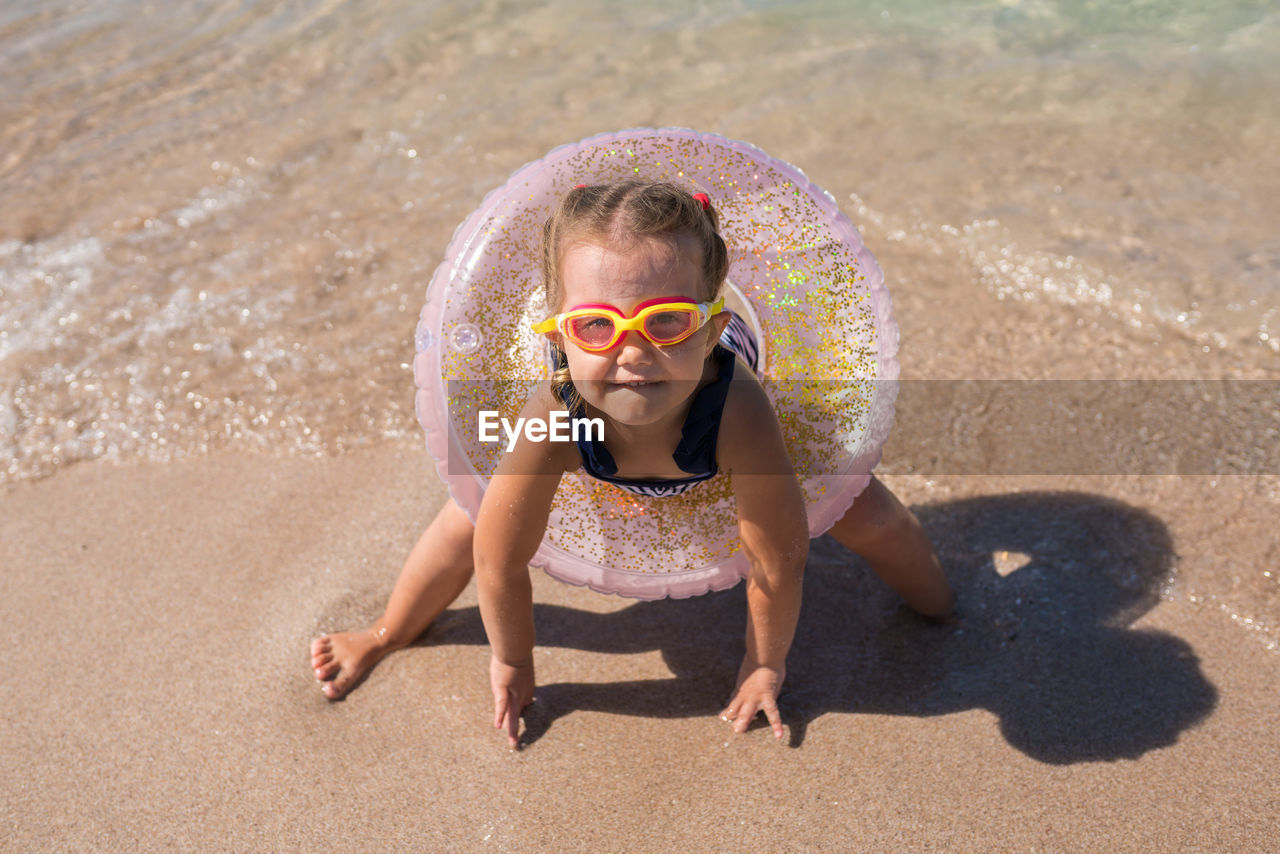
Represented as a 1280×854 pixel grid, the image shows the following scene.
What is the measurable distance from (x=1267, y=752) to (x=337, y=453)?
285 centimetres

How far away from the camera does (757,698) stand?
2.55m

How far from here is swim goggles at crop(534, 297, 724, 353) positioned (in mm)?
1975

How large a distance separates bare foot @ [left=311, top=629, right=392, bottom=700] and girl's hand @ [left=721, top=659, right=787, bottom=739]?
99cm

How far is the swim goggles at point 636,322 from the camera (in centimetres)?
197

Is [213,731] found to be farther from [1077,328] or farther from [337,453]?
[1077,328]

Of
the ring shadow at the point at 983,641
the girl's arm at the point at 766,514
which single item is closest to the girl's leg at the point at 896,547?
the ring shadow at the point at 983,641

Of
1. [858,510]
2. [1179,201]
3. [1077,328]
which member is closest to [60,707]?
[858,510]

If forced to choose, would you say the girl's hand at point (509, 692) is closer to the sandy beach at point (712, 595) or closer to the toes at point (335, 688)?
the sandy beach at point (712, 595)

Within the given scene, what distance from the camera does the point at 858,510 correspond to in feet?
8.52

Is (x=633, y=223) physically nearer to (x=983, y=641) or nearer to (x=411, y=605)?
(x=411, y=605)

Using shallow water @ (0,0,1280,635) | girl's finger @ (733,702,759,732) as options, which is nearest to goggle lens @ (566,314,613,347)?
girl's finger @ (733,702,759,732)

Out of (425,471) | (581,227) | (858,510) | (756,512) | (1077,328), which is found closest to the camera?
(581,227)

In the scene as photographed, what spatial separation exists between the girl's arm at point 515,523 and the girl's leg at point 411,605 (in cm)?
28

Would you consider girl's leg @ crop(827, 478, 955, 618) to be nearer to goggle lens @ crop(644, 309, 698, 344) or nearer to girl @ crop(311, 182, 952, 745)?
girl @ crop(311, 182, 952, 745)
